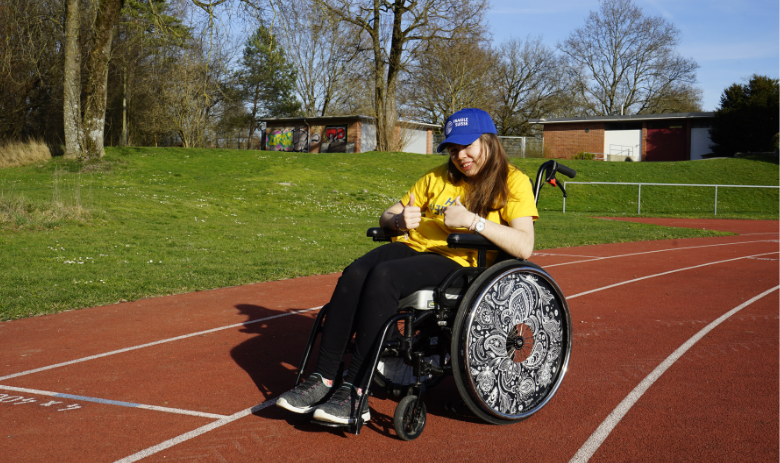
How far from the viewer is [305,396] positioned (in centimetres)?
314

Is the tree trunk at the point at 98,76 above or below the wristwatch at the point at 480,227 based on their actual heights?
above

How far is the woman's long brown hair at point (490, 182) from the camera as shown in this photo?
3.55 meters

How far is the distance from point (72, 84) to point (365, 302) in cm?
2221

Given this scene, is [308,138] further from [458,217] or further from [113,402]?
[458,217]

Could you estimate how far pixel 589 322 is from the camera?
5.95 meters

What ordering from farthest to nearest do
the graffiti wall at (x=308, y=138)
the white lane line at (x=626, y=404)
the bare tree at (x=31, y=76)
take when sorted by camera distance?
the graffiti wall at (x=308, y=138), the bare tree at (x=31, y=76), the white lane line at (x=626, y=404)

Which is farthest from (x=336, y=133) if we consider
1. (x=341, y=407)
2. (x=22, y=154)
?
(x=341, y=407)

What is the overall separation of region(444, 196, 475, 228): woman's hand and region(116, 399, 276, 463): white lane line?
149 centimetres

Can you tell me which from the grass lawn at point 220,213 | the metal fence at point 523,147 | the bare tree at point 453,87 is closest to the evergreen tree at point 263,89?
the bare tree at point 453,87

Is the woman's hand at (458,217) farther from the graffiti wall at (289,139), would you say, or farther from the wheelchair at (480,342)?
the graffiti wall at (289,139)

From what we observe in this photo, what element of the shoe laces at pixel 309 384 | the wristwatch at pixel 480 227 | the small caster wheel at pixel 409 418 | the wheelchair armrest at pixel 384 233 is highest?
the wristwatch at pixel 480 227

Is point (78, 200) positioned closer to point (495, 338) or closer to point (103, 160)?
point (103, 160)

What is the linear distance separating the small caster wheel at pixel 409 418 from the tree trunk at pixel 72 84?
2158 cm

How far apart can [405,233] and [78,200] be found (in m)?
11.6
